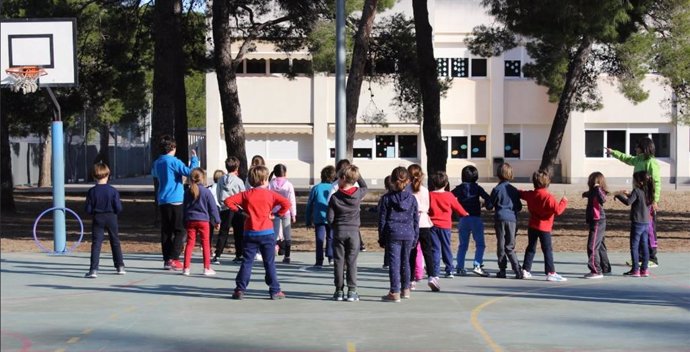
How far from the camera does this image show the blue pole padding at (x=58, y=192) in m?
18.4

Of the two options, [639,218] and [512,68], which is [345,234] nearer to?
[639,218]

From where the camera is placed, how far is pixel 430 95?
2648 cm

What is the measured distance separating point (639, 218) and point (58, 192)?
9.99m

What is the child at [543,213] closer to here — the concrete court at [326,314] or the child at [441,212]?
the concrete court at [326,314]

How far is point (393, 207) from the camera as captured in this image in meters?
12.7

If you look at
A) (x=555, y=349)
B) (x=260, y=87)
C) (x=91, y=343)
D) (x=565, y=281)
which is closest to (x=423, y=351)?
(x=555, y=349)

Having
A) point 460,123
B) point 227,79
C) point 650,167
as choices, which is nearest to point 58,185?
point 227,79

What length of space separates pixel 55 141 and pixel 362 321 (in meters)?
9.52

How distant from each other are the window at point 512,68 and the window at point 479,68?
111 cm

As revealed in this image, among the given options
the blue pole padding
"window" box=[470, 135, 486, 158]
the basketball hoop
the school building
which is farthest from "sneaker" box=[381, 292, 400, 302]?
"window" box=[470, 135, 486, 158]

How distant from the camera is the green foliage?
71.8m

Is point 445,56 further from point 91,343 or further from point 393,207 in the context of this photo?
point 91,343

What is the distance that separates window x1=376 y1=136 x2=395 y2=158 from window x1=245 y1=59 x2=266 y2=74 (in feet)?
22.6

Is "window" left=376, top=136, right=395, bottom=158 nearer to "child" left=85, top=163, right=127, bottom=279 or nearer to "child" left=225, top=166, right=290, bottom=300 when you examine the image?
"child" left=85, top=163, right=127, bottom=279
